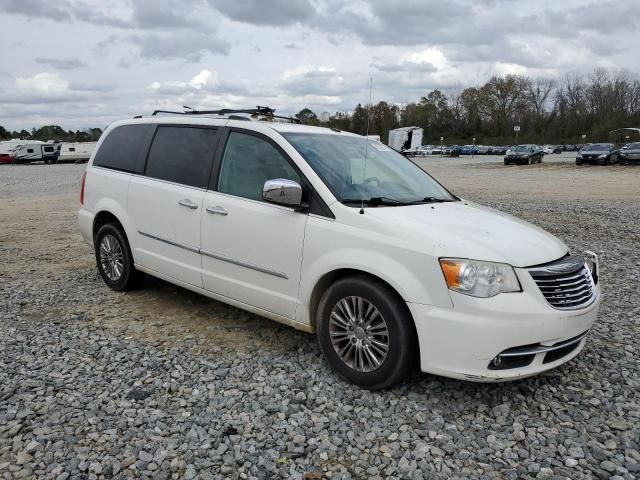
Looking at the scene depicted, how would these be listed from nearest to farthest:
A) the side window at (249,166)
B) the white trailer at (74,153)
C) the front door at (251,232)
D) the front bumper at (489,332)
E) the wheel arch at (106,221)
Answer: the front bumper at (489,332) < the front door at (251,232) < the side window at (249,166) < the wheel arch at (106,221) < the white trailer at (74,153)

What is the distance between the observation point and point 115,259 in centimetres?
579

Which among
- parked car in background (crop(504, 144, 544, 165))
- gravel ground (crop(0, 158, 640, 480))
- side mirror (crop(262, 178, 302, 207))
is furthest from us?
parked car in background (crop(504, 144, 544, 165))

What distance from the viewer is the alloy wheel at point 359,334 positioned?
11.7ft

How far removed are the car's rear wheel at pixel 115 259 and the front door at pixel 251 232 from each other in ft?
4.46

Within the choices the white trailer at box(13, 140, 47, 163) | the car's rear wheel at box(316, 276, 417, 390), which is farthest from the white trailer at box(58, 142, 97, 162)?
the car's rear wheel at box(316, 276, 417, 390)

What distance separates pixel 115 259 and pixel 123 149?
3.81ft

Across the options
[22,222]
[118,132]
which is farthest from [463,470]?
[22,222]

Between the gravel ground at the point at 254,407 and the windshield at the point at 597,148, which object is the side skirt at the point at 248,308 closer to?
the gravel ground at the point at 254,407

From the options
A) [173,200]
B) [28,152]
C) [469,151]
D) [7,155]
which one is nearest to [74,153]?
[28,152]

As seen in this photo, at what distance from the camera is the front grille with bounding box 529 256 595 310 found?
3.38 meters

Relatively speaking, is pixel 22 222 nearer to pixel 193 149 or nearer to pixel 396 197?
pixel 193 149

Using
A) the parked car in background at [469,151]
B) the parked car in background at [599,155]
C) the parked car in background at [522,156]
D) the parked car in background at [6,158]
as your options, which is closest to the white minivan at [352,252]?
the parked car in background at [599,155]

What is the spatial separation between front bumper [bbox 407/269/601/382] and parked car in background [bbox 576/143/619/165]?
35238 millimetres

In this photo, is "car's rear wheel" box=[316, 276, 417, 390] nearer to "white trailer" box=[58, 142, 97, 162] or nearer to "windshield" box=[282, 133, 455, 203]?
"windshield" box=[282, 133, 455, 203]
